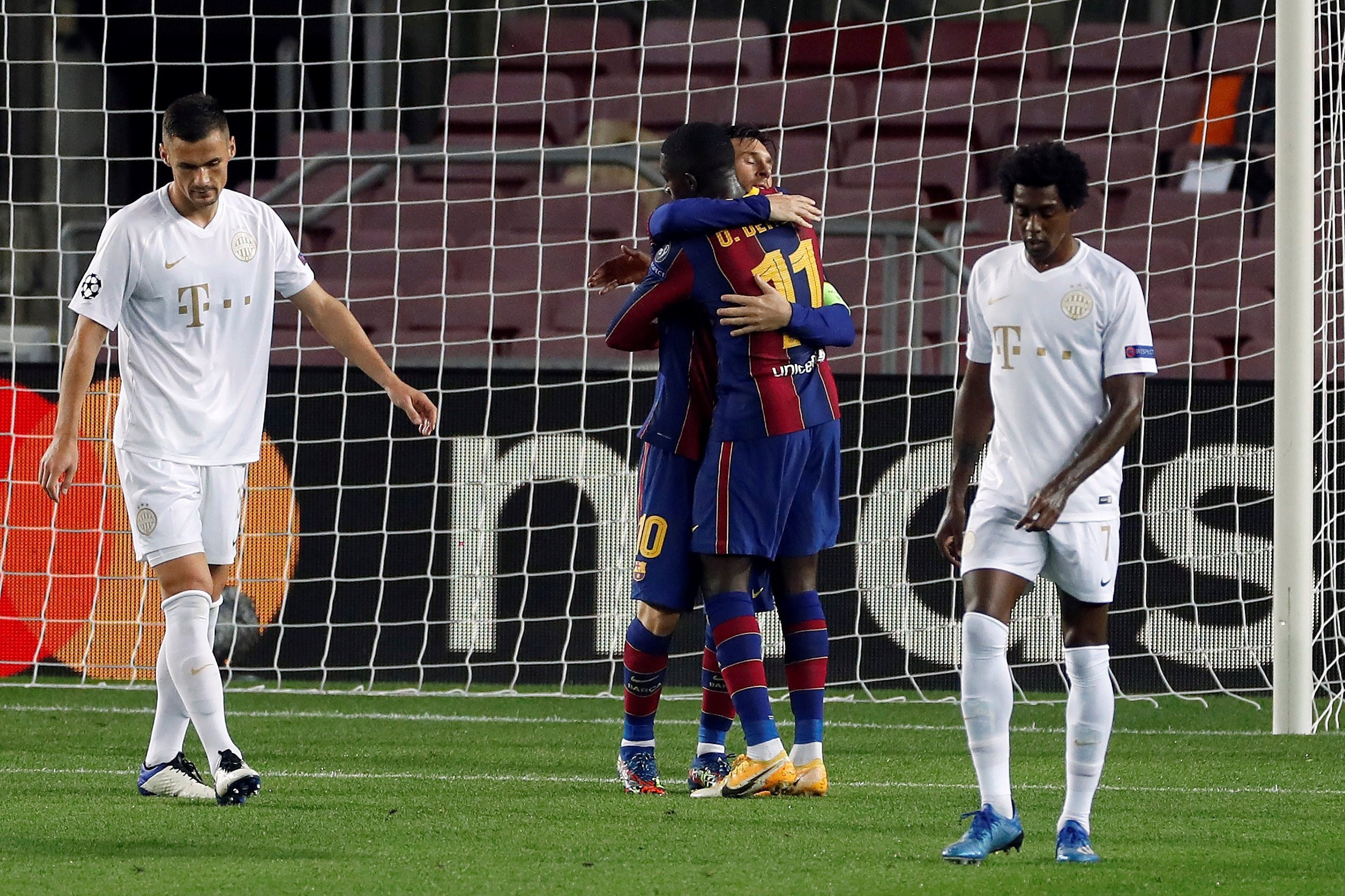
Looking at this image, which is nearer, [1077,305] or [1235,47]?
[1077,305]

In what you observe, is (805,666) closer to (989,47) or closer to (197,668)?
(197,668)

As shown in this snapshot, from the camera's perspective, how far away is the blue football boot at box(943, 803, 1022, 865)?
3.76 metres

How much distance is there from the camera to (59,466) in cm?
450

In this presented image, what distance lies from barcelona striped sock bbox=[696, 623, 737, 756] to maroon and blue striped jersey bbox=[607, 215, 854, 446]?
607 mm

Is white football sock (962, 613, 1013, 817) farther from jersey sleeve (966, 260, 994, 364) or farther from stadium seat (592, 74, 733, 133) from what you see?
stadium seat (592, 74, 733, 133)

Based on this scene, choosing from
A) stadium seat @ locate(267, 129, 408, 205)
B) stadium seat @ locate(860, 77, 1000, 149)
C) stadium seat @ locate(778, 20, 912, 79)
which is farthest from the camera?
stadium seat @ locate(778, 20, 912, 79)

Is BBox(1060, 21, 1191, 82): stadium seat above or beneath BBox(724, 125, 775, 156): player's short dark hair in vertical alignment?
above

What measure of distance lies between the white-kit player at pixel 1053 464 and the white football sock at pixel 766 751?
3.15ft

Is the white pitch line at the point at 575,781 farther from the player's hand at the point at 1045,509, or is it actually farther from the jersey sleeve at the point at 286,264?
the player's hand at the point at 1045,509

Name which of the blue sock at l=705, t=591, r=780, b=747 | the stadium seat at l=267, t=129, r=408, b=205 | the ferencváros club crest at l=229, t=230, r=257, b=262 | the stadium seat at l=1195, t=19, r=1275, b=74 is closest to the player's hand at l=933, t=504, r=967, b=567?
the blue sock at l=705, t=591, r=780, b=747

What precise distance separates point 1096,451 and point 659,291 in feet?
4.58

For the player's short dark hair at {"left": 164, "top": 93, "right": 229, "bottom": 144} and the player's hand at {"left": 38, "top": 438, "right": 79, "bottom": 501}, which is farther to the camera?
the player's short dark hair at {"left": 164, "top": 93, "right": 229, "bottom": 144}

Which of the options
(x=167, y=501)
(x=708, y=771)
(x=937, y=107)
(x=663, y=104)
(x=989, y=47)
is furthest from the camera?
(x=989, y=47)

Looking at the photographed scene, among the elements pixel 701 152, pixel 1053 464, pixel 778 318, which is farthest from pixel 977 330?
pixel 701 152
